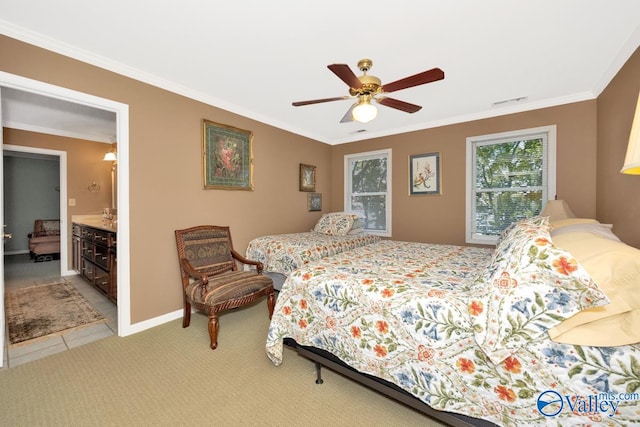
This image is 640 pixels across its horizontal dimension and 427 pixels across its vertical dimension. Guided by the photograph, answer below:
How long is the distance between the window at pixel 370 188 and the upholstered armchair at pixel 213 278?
8.54ft

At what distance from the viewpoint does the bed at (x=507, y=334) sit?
41.6 inches

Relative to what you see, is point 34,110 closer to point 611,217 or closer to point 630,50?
point 630,50

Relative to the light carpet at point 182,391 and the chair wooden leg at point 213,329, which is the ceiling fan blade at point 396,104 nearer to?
the light carpet at point 182,391

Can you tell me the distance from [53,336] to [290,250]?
240cm

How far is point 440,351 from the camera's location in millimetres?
1329

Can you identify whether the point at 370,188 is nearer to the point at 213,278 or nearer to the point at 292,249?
the point at 292,249

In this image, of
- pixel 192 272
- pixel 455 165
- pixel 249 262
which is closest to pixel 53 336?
pixel 192 272

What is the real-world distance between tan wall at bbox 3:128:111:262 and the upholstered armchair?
3.54 meters

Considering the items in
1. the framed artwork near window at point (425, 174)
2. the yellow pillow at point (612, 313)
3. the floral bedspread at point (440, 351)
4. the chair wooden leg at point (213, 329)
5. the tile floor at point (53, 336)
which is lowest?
the tile floor at point (53, 336)

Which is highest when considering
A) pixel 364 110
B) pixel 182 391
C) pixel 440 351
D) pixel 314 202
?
pixel 364 110

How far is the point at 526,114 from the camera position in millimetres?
3463

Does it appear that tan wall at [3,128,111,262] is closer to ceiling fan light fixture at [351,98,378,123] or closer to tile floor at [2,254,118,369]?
tile floor at [2,254,118,369]

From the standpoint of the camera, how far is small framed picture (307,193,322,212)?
4906 millimetres

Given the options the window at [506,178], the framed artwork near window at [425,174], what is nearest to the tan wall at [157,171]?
the framed artwork near window at [425,174]
